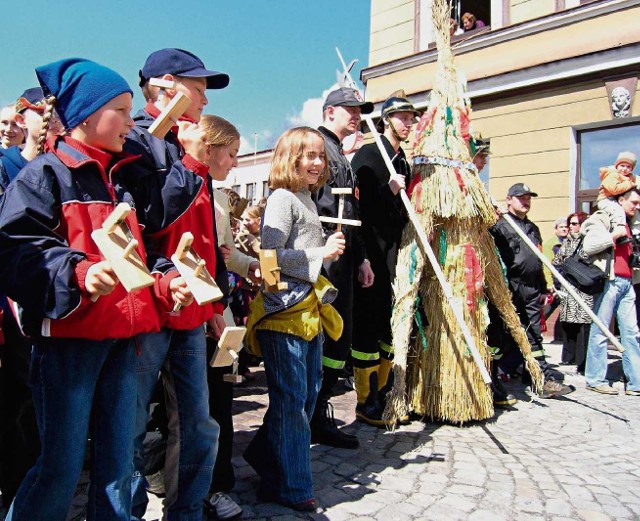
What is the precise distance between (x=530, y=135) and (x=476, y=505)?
7.64 meters

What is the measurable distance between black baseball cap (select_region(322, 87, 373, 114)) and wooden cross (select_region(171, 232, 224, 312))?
7.44 feet

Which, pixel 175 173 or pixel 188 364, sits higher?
pixel 175 173

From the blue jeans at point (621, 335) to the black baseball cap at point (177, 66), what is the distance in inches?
175

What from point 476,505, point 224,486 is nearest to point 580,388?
point 476,505

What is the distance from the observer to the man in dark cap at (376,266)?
4012 mm

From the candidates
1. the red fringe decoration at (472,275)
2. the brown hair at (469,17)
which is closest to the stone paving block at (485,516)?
the red fringe decoration at (472,275)

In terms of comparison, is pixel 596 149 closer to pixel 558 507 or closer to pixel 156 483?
pixel 558 507

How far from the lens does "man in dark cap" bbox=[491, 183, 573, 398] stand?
5.10m

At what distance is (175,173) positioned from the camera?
205 centimetres

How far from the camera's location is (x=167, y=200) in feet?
6.61

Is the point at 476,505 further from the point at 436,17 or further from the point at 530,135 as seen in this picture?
the point at 530,135

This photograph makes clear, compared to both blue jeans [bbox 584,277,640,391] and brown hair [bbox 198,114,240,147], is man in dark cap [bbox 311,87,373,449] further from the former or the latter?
blue jeans [bbox 584,277,640,391]

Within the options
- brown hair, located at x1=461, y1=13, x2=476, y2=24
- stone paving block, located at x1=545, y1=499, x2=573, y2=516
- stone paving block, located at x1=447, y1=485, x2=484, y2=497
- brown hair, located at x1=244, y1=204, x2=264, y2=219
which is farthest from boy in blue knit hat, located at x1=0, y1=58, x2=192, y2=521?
brown hair, located at x1=461, y1=13, x2=476, y2=24

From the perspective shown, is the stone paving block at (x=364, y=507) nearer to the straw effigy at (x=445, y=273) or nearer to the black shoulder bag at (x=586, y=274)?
the straw effigy at (x=445, y=273)
